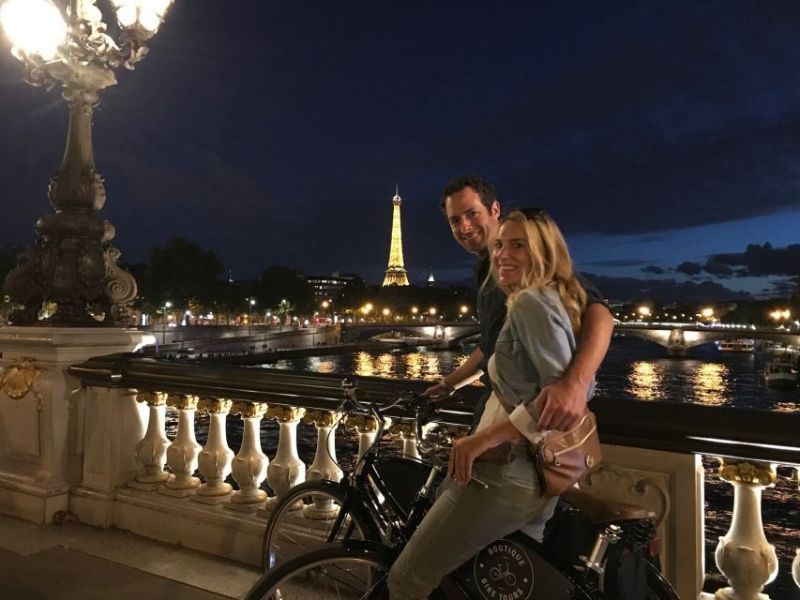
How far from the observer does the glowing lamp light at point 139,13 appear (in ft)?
19.0

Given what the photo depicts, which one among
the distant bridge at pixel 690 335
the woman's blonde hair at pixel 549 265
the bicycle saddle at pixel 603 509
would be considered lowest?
the distant bridge at pixel 690 335

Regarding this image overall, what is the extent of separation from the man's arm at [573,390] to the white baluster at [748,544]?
3.81 feet

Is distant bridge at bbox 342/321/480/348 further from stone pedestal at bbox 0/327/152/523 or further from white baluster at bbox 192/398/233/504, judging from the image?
white baluster at bbox 192/398/233/504

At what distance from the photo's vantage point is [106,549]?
4.79m

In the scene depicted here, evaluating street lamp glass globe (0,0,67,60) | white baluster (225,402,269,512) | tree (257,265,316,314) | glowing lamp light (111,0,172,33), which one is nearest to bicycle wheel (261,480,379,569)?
white baluster (225,402,269,512)

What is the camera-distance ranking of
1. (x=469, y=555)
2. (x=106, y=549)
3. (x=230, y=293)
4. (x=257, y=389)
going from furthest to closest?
1. (x=230, y=293)
2. (x=106, y=549)
3. (x=257, y=389)
4. (x=469, y=555)

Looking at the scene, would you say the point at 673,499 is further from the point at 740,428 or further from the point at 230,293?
the point at 230,293

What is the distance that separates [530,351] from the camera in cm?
212

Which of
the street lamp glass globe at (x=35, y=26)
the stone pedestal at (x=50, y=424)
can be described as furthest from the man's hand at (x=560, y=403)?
the street lamp glass globe at (x=35, y=26)

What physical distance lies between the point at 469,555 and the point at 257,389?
232 centimetres

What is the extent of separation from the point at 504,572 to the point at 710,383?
208 ft

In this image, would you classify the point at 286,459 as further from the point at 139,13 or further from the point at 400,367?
the point at 400,367

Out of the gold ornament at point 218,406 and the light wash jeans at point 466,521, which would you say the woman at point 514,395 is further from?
the gold ornament at point 218,406

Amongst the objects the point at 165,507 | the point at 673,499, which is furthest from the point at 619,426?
the point at 165,507
